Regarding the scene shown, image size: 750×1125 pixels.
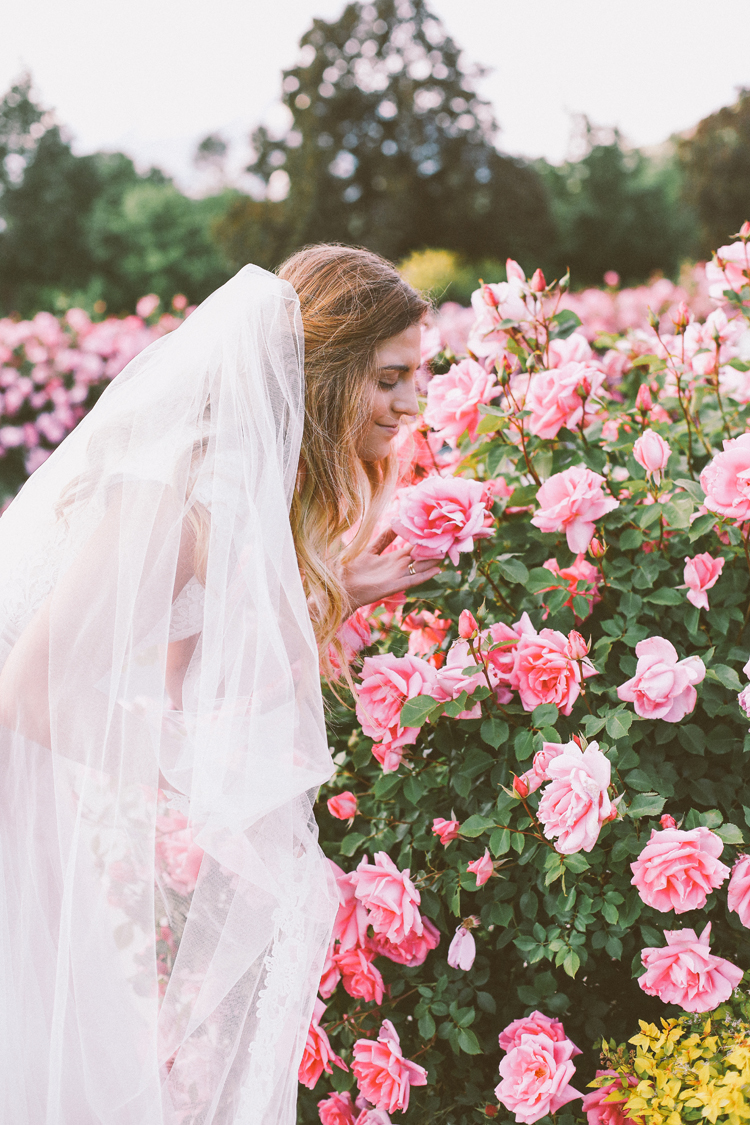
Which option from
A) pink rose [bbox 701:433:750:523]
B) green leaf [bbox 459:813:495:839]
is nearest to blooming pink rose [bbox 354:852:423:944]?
green leaf [bbox 459:813:495:839]

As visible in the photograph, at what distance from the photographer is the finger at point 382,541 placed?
1819mm

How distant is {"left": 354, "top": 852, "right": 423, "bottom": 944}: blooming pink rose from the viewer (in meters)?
1.44

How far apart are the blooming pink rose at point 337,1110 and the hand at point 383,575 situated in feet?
3.01

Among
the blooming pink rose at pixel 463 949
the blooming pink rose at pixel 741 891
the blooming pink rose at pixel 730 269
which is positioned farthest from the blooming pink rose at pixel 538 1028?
the blooming pink rose at pixel 730 269

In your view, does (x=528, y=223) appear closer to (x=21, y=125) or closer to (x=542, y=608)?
(x=21, y=125)

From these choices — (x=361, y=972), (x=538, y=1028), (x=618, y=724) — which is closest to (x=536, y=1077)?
(x=538, y=1028)

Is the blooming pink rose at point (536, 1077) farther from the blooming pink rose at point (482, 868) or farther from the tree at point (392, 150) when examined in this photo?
the tree at point (392, 150)

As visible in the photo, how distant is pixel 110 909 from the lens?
4.68 feet

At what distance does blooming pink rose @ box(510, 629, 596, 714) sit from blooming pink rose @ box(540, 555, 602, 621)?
0.66 ft

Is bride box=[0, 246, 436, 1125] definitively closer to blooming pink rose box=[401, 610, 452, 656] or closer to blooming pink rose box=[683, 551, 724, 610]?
blooming pink rose box=[401, 610, 452, 656]

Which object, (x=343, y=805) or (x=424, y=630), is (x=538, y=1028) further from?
(x=424, y=630)

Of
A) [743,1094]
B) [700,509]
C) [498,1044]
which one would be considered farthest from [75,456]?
[743,1094]

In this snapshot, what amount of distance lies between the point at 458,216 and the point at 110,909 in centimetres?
2256

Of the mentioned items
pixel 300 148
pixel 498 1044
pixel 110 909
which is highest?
pixel 300 148
